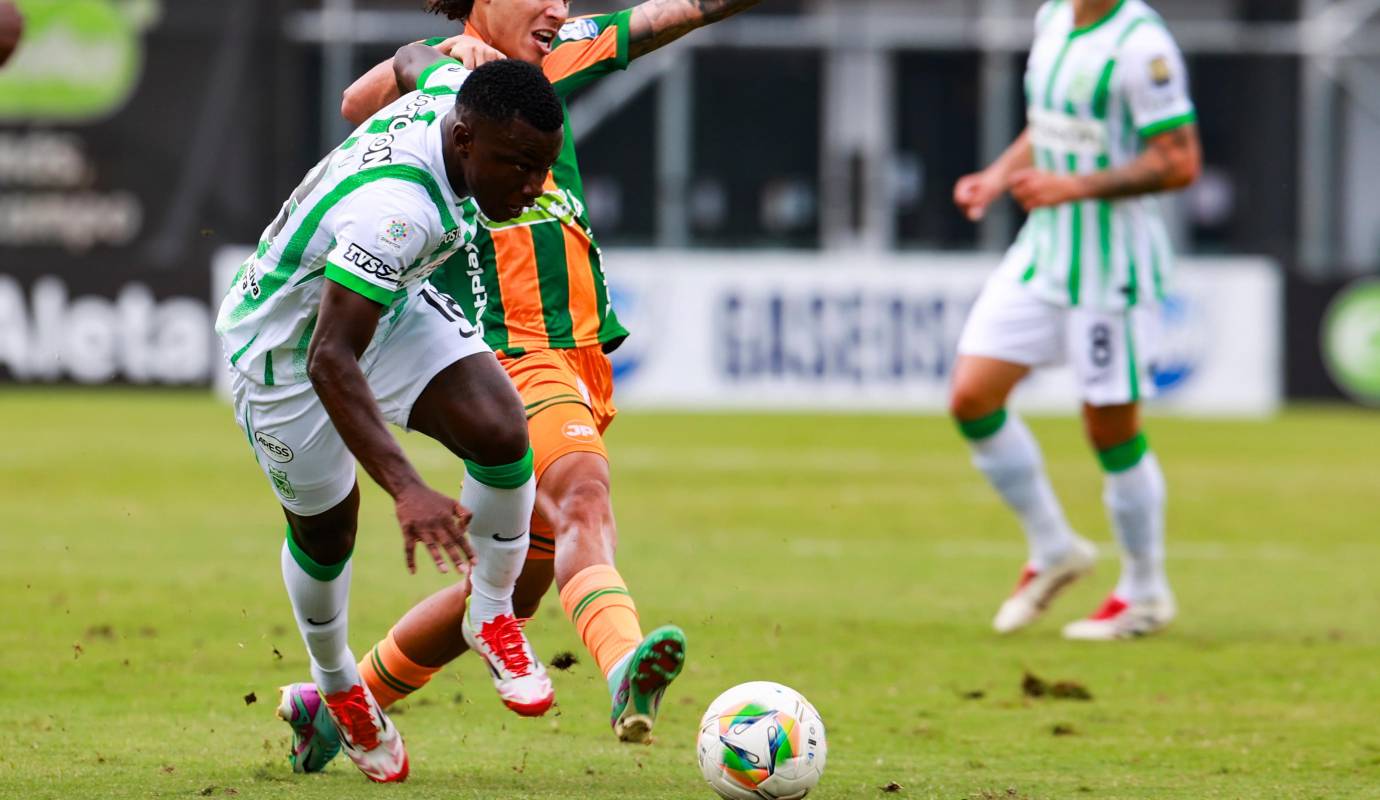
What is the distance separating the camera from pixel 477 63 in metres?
5.47

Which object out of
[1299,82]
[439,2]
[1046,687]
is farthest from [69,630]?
[1299,82]

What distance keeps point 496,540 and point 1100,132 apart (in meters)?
3.97

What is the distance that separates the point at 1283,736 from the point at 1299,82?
20521mm

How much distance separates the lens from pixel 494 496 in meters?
5.16

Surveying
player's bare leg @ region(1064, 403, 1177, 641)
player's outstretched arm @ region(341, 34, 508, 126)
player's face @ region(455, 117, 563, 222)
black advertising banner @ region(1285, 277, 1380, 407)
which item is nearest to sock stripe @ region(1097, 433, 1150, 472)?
player's bare leg @ region(1064, 403, 1177, 641)

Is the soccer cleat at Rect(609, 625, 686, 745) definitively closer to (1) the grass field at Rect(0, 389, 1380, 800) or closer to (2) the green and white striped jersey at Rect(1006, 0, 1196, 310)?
(1) the grass field at Rect(0, 389, 1380, 800)

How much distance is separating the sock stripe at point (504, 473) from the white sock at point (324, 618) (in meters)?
0.51

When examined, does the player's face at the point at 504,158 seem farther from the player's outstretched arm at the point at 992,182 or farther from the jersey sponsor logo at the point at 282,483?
the player's outstretched arm at the point at 992,182

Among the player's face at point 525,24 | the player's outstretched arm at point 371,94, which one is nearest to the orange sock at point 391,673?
the player's outstretched arm at point 371,94

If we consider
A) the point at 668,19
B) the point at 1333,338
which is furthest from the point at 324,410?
the point at 1333,338

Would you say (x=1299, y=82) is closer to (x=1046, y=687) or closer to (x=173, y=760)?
(x=1046, y=687)

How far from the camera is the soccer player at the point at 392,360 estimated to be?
457 cm

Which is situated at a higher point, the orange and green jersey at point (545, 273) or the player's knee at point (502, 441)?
the orange and green jersey at point (545, 273)

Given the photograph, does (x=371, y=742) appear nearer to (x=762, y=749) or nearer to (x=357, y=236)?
(x=762, y=749)
